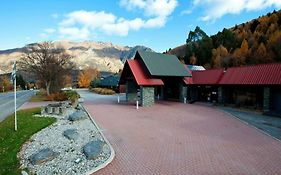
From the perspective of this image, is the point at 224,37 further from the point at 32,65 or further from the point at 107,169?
the point at 107,169

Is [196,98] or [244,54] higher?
[244,54]

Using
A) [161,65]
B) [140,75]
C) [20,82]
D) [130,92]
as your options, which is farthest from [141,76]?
[20,82]

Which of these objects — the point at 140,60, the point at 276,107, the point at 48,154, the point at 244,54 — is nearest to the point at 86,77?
the point at 244,54

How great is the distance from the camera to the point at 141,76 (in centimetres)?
2848

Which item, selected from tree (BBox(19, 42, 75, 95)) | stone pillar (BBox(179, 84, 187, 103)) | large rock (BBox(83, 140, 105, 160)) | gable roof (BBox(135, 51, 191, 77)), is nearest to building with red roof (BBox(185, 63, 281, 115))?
stone pillar (BBox(179, 84, 187, 103))

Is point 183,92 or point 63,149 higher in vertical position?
point 183,92

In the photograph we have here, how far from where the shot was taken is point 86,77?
302 feet

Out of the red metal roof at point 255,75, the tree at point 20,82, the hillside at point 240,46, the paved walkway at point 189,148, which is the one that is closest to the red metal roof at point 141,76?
the red metal roof at point 255,75

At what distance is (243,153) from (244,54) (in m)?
51.4

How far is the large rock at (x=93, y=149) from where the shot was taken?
1015cm

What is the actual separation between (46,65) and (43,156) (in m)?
33.3

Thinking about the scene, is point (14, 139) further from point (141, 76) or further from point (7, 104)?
point (7, 104)

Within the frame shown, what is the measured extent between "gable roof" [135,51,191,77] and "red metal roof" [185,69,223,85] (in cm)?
112

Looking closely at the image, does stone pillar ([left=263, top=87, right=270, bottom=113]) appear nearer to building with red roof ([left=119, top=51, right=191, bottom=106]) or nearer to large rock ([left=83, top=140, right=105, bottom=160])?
building with red roof ([left=119, top=51, right=191, bottom=106])
